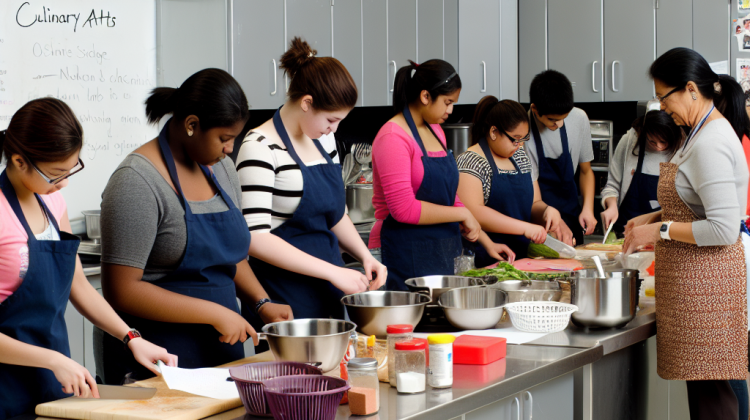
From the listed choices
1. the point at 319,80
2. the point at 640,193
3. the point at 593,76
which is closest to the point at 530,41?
the point at 593,76

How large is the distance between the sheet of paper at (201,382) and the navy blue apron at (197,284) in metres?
0.23

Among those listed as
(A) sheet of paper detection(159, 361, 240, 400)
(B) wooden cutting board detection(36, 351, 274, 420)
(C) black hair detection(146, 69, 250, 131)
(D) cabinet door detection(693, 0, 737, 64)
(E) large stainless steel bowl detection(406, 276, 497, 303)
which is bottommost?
(B) wooden cutting board detection(36, 351, 274, 420)

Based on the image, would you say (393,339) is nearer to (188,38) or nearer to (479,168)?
(479,168)

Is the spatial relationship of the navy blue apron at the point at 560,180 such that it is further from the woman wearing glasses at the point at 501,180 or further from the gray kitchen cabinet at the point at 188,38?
the gray kitchen cabinet at the point at 188,38

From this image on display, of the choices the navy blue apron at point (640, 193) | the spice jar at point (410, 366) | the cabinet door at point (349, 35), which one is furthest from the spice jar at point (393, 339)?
the cabinet door at point (349, 35)

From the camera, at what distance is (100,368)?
204 centimetres

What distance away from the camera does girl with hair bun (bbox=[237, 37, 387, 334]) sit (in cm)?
211

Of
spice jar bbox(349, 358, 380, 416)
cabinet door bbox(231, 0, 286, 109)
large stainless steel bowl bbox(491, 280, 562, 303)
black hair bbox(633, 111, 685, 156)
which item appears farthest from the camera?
cabinet door bbox(231, 0, 286, 109)

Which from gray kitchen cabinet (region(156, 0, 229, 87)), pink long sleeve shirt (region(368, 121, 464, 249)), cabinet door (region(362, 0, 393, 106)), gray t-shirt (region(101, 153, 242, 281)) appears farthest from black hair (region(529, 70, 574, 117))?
gray t-shirt (region(101, 153, 242, 281))

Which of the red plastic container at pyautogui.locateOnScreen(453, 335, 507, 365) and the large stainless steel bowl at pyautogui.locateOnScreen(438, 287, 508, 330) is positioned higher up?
the large stainless steel bowl at pyautogui.locateOnScreen(438, 287, 508, 330)

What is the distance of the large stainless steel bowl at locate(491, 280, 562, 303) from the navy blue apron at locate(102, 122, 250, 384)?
2.62ft

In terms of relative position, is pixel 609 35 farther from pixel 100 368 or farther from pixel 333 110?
pixel 100 368

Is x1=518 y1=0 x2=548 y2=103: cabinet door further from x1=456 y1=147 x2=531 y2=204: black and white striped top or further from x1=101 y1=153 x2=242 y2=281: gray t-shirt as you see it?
x1=101 y1=153 x2=242 y2=281: gray t-shirt

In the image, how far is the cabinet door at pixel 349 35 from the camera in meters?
4.34
